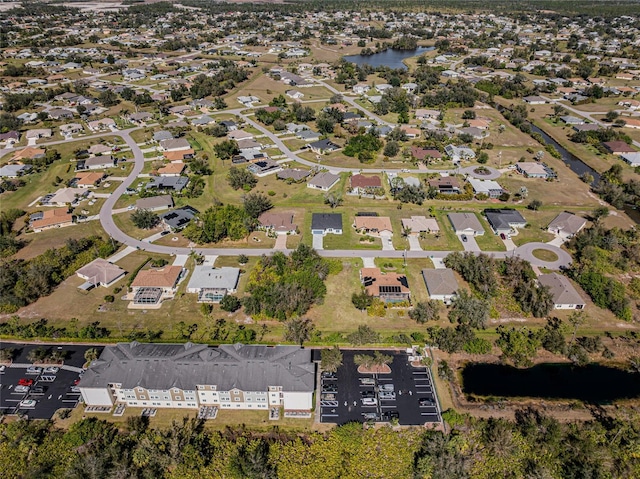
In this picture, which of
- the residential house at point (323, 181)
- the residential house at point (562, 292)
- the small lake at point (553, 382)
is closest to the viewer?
the small lake at point (553, 382)

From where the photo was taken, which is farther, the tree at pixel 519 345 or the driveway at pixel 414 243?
the driveway at pixel 414 243

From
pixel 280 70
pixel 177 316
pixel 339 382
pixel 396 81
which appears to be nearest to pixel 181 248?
pixel 177 316

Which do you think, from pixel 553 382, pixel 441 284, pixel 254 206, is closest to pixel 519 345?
pixel 553 382

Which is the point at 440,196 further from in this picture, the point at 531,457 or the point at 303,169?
the point at 531,457

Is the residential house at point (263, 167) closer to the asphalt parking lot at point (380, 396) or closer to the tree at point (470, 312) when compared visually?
the tree at point (470, 312)

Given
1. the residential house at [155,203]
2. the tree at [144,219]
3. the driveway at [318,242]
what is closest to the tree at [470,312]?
the driveway at [318,242]

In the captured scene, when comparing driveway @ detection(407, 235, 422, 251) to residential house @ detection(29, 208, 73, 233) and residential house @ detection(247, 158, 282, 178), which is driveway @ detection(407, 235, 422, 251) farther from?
residential house @ detection(29, 208, 73, 233)
